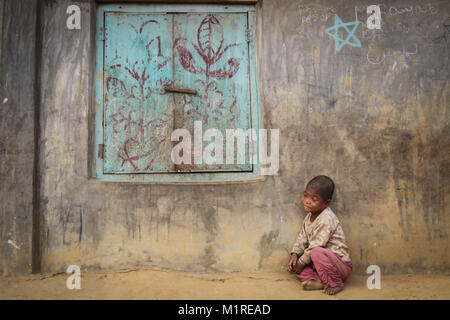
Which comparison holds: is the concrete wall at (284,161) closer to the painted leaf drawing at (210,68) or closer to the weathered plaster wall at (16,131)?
the weathered plaster wall at (16,131)

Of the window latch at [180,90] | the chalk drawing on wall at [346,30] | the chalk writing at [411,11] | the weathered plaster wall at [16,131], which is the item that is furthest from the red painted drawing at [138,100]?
the chalk writing at [411,11]

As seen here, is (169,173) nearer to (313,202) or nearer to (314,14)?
(313,202)

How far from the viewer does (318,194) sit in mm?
3338

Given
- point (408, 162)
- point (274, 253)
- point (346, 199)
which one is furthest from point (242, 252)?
point (408, 162)

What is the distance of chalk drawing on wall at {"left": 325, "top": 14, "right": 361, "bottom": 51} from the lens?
376 centimetres

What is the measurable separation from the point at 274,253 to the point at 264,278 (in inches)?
10.2

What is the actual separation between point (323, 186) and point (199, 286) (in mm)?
1380

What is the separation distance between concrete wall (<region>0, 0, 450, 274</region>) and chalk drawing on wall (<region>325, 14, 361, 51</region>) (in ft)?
0.14

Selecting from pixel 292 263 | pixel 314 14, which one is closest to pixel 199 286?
pixel 292 263

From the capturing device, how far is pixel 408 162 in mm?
3674

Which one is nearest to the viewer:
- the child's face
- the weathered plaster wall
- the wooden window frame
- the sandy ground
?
the sandy ground

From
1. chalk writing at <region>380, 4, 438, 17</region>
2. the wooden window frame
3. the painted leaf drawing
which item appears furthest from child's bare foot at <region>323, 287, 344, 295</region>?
chalk writing at <region>380, 4, 438, 17</region>

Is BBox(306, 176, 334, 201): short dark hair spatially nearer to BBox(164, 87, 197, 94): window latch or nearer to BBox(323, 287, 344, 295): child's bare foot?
BBox(323, 287, 344, 295): child's bare foot

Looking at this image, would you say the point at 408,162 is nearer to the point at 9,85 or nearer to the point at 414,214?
the point at 414,214
